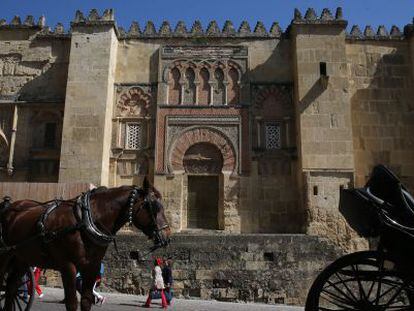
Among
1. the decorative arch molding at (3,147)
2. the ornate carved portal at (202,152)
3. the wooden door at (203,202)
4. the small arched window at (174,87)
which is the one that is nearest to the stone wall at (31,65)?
the decorative arch molding at (3,147)

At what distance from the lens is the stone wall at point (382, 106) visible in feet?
42.7

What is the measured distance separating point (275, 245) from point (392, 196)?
7700 mm

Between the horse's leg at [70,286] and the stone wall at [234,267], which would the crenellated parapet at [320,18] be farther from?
the horse's leg at [70,286]

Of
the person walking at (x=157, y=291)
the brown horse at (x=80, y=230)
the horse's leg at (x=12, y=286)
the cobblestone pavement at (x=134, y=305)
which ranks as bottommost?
the cobblestone pavement at (x=134, y=305)

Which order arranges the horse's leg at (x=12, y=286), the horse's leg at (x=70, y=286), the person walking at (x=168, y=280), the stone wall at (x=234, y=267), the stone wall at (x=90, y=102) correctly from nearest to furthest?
the horse's leg at (x=70, y=286) → the horse's leg at (x=12, y=286) → the person walking at (x=168, y=280) → the stone wall at (x=234, y=267) → the stone wall at (x=90, y=102)

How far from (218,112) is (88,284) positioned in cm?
965

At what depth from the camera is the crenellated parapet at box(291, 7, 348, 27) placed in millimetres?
13438

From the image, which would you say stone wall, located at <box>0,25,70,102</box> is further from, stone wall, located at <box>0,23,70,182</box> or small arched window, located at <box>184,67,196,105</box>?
small arched window, located at <box>184,67,196,105</box>

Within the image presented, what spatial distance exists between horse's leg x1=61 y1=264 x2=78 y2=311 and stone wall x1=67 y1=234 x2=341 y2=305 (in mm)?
6187

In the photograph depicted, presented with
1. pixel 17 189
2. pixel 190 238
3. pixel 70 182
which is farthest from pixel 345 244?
pixel 17 189

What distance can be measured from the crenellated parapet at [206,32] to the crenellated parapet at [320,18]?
793mm

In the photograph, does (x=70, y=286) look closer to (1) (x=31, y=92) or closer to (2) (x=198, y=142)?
(2) (x=198, y=142)

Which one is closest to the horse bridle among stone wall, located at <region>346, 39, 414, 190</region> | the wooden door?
the wooden door

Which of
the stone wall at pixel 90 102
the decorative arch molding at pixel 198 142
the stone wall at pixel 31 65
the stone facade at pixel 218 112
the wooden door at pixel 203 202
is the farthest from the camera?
the stone wall at pixel 31 65
